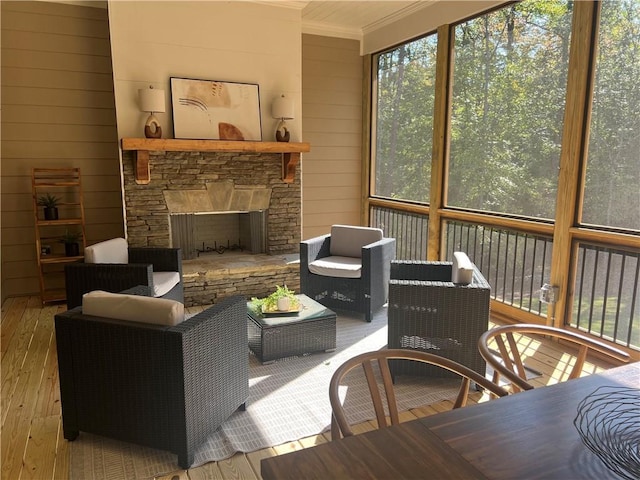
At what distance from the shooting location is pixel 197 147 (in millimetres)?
4762

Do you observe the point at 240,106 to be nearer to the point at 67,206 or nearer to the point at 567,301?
the point at 67,206

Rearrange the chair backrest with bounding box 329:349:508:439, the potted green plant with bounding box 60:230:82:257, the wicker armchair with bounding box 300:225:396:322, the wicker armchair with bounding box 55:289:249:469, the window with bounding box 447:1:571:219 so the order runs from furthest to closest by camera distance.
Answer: the potted green plant with bounding box 60:230:82:257, the wicker armchair with bounding box 300:225:396:322, the window with bounding box 447:1:571:219, the wicker armchair with bounding box 55:289:249:469, the chair backrest with bounding box 329:349:508:439

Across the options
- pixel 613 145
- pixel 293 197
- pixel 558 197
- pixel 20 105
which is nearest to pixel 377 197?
pixel 293 197

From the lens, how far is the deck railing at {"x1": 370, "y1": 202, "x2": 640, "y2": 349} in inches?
133

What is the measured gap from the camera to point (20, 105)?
15.3 feet

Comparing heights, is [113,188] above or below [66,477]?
above

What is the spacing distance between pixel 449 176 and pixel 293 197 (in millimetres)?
1815

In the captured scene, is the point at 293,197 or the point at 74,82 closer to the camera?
the point at 74,82

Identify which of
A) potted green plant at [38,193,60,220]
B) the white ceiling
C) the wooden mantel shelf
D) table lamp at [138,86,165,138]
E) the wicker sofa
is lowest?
the wicker sofa

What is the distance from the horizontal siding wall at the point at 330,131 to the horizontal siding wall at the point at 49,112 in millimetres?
2354

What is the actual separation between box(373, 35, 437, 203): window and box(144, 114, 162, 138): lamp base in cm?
284

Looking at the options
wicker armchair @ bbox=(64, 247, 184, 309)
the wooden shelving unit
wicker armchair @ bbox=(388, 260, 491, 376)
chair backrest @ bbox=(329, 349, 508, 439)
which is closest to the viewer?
chair backrest @ bbox=(329, 349, 508, 439)

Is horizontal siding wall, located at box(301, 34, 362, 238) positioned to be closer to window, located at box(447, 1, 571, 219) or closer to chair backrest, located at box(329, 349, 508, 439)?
window, located at box(447, 1, 571, 219)

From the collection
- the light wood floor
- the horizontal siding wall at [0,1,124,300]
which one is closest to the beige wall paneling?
the horizontal siding wall at [0,1,124,300]
